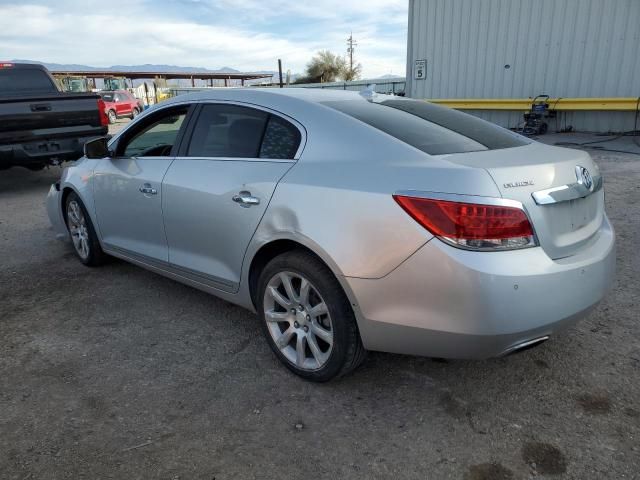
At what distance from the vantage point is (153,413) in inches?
97.5

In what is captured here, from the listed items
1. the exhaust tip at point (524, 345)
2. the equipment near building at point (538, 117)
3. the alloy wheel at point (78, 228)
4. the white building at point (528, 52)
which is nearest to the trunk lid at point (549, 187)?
the exhaust tip at point (524, 345)

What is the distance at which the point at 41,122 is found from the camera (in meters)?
7.55

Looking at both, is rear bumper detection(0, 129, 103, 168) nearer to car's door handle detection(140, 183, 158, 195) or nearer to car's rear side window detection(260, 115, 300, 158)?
car's door handle detection(140, 183, 158, 195)

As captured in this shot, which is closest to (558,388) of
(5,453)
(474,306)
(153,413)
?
(474,306)

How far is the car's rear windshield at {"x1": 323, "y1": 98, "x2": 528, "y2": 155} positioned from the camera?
8.26 feet

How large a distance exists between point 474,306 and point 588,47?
13.0 m

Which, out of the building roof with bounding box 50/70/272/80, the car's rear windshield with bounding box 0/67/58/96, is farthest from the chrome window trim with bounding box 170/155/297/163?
the building roof with bounding box 50/70/272/80

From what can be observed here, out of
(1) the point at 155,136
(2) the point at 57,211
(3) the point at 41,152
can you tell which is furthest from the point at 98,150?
(3) the point at 41,152

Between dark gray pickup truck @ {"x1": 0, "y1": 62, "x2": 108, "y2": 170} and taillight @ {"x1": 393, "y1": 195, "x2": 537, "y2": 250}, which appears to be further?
dark gray pickup truck @ {"x1": 0, "y1": 62, "x2": 108, "y2": 170}

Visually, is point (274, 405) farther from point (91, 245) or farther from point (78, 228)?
point (78, 228)

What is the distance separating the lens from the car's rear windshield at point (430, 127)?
2.52 m

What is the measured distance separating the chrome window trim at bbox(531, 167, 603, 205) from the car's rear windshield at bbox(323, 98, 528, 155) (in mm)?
425

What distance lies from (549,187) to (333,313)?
1113mm

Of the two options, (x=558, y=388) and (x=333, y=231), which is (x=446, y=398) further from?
(x=333, y=231)
